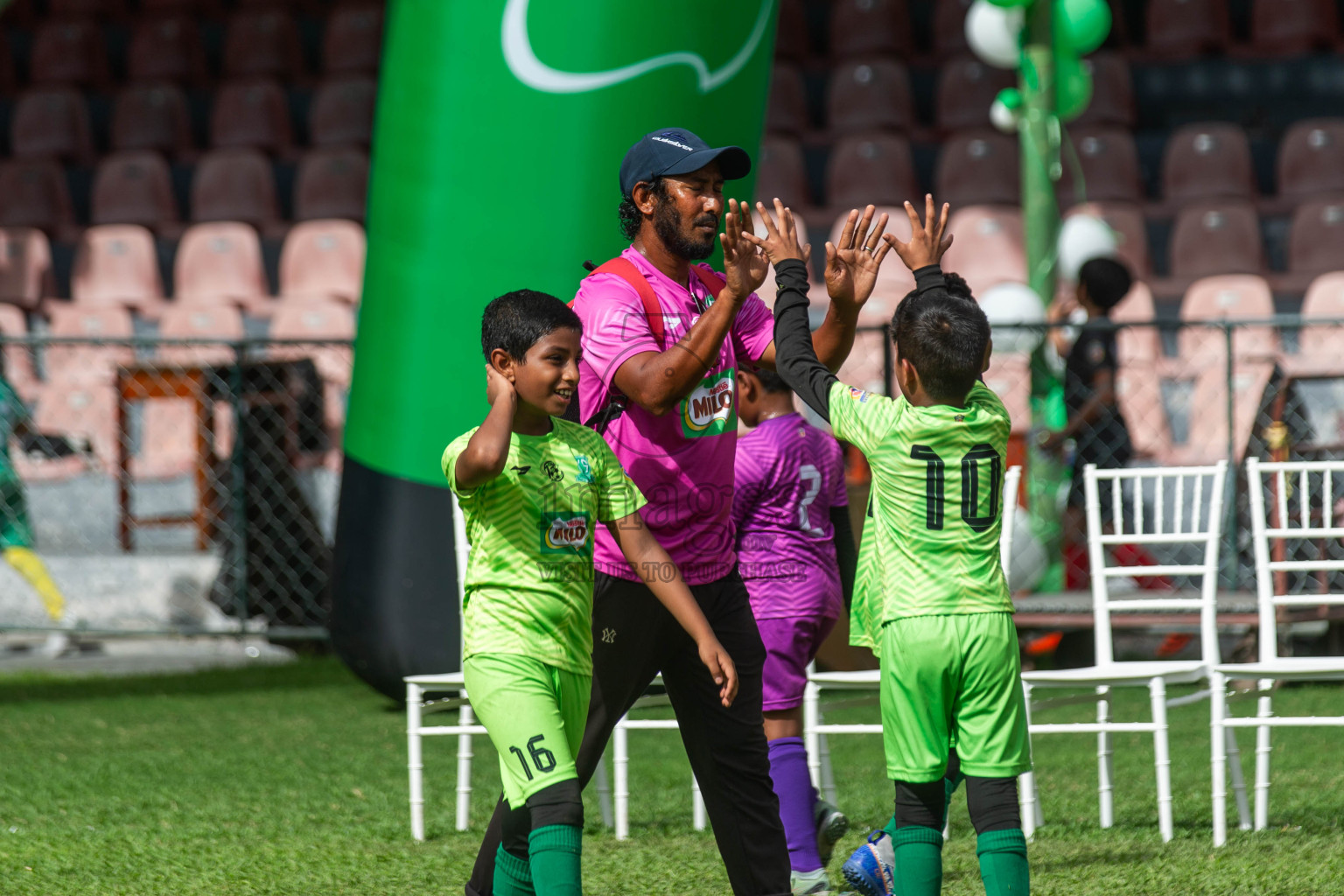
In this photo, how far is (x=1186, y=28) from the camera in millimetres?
13156

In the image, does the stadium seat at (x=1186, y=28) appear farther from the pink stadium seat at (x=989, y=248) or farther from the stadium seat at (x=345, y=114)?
the stadium seat at (x=345, y=114)

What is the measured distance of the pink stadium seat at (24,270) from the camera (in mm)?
11953

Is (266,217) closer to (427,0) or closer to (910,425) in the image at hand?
(427,0)

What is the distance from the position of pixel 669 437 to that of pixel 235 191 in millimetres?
10579

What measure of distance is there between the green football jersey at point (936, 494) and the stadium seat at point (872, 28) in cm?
1113

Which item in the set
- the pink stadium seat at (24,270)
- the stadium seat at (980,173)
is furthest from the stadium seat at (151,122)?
the stadium seat at (980,173)

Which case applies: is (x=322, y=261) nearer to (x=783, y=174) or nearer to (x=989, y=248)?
(x=783, y=174)

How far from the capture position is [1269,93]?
1299cm

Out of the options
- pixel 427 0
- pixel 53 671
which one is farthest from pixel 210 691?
pixel 427 0

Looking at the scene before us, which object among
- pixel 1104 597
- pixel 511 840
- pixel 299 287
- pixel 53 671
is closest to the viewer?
pixel 511 840

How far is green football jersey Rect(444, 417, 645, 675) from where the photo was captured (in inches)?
114

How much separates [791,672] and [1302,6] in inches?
429

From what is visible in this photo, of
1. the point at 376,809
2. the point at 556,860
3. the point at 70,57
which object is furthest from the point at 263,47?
the point at 556,860

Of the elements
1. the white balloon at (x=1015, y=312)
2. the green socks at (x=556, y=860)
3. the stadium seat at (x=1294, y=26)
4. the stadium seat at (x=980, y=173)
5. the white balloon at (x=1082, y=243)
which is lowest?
the green socks at (x=556, y=860)
